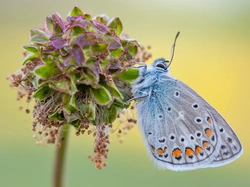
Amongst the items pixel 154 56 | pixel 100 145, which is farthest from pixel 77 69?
pixel 154 56

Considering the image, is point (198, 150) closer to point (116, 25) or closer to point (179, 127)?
point (179, 127)

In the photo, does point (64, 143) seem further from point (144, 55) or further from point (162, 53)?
point (162, 53)

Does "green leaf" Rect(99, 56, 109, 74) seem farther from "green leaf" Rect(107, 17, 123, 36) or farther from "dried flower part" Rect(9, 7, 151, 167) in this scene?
"green leaf" Rect(107, 17, 123, 36)

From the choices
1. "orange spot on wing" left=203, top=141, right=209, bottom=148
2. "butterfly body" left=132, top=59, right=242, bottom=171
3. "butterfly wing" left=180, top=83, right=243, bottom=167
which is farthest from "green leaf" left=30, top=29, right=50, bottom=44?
"orange spot on wing" left=203, top=141, right=209, bottom=148

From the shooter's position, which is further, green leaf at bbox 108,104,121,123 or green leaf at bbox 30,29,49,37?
green leaf at bbox 108,104,121,123

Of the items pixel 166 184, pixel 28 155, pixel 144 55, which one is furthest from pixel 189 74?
pixel 144 55

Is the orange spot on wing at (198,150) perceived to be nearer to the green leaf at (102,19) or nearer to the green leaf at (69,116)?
the green leaf at (69,116)

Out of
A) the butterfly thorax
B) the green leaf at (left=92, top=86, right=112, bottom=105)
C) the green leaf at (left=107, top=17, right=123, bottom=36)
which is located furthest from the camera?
the butterfly thorax
